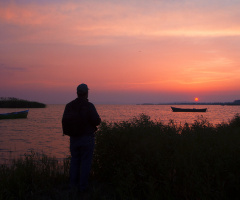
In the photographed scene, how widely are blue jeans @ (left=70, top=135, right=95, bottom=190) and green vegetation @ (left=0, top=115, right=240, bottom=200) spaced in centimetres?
32

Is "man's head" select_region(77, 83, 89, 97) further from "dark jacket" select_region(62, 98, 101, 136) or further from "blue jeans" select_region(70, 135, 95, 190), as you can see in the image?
"blue jeans" select_region(70, 135, 95, 190)

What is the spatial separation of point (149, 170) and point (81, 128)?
1786 mm

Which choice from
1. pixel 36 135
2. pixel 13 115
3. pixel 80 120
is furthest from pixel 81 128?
pixel 13 115

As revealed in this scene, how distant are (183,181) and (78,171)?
2.46 metres

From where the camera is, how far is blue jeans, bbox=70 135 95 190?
18.0ft

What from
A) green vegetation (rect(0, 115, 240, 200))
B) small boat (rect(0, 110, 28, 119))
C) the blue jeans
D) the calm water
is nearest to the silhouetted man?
the blue jeans

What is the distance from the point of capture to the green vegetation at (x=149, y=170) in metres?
4.75

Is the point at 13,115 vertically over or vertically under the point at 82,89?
Answer: under

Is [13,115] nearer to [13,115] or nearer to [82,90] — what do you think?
[13,115]

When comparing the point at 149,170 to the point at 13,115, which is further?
the point at 13,115

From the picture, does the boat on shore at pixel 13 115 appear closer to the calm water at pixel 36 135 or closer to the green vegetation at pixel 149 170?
the calm water at pixel 36 135

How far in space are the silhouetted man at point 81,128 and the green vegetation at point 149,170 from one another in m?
0.58

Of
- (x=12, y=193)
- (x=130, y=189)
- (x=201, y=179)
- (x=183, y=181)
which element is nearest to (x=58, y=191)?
(x=12, y=193)

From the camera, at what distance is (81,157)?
18.5ft
